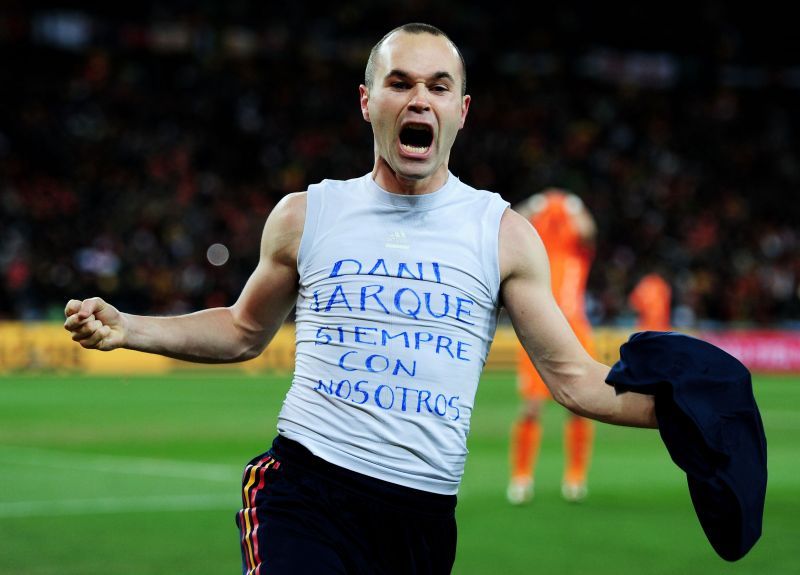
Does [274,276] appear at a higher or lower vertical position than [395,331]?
higher

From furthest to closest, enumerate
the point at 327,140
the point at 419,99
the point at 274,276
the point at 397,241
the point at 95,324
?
the point at 327,140
the point at 274,276
the point at 397,241
the point at 419,99
the point at 95,324

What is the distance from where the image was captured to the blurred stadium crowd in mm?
25844

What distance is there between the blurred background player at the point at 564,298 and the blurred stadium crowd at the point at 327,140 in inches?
569

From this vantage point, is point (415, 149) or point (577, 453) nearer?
point (415, 149)

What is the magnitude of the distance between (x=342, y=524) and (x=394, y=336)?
0.58m

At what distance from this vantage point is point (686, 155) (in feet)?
121

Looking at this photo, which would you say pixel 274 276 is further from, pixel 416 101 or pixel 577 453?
pixel 577 453

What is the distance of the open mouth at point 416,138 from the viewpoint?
13.1ft

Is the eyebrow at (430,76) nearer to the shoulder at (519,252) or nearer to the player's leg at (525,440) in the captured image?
the shoulder at (519,252)

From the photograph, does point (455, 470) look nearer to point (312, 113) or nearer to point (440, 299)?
point (440, 299)

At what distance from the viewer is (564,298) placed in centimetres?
1123

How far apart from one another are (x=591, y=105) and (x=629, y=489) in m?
27.4

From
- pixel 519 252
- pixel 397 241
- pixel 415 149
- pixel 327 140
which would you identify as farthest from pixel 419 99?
pixel 327 140

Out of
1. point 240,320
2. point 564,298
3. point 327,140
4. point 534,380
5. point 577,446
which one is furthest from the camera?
point 327,140
